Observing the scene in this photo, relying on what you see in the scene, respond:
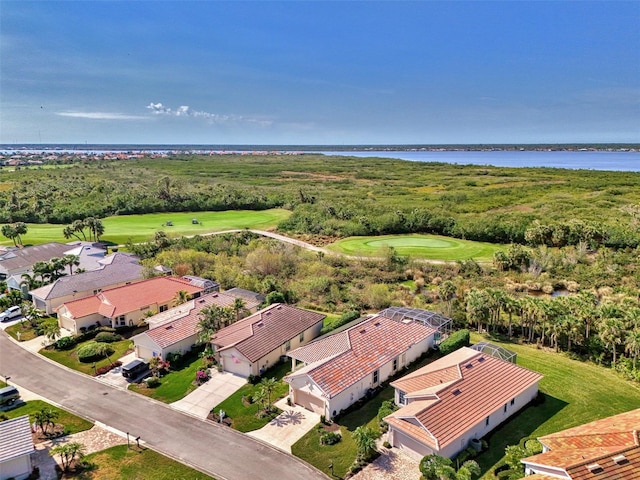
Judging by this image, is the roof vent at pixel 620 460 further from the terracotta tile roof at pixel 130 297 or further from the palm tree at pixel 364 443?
the terracotta tile roof at pixel 130 297

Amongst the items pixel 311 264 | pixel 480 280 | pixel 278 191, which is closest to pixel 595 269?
pixel 480 280

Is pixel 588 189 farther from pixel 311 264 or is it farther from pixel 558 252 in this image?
pixel 311 264

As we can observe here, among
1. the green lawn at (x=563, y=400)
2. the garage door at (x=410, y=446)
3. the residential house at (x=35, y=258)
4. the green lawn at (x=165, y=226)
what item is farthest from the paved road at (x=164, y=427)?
the green lawn at (x=165, y=226)

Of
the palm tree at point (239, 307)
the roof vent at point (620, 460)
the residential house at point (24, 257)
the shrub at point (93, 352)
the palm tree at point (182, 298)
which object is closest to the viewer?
the roof vent at point (620, 460)

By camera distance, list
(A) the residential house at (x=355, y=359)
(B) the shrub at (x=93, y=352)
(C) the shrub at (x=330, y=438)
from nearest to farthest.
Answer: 1. (C) the shrub at (x=330, y=438)
2. (A) the residential house at (x=355, y=359)
3. (B) the shrub at (x=93, y=352)

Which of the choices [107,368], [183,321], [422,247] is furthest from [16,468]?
[422,247]

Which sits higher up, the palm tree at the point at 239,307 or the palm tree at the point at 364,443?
the palm tree at the point at 239,307
